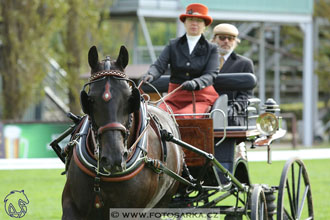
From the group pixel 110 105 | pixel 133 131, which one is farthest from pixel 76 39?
pixel 110 105

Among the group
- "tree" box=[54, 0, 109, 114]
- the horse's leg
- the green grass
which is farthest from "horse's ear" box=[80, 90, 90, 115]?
"tree" box=[54, 0, 109, 114]

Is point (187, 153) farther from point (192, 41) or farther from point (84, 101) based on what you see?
point (84, 101)

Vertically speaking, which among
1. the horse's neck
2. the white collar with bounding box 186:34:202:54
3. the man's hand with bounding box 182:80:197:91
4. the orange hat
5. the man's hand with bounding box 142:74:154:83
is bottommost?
the horse's neck

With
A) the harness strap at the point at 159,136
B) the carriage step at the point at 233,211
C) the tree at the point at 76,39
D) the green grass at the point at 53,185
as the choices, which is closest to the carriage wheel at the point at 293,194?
the carriage step at the point at 233,211

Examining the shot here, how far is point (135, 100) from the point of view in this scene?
4.69 metres

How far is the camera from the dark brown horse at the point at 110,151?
4500 mm

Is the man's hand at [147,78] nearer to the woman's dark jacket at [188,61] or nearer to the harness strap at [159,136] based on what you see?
the woman's dark jacket at [188,61]

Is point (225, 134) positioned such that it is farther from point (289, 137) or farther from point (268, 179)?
point (289, 137)

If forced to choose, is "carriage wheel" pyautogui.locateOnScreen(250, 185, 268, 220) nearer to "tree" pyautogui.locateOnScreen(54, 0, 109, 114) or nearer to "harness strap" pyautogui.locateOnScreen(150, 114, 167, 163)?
"harness strap" pyautogui.locateOnScreen(150, 114, 167, 163)

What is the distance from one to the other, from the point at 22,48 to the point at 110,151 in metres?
17.6

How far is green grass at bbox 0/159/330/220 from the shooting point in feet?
30.8

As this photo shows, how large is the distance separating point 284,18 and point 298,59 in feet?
18.1

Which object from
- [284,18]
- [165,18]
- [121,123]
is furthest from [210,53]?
[284,18]

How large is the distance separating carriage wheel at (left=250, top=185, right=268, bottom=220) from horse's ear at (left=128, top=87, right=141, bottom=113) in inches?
77.7
